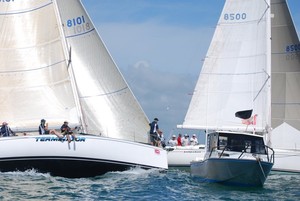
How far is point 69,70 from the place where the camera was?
32312mm

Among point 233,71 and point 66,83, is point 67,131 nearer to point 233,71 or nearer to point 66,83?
point 66,83

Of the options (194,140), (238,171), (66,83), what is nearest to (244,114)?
(194,140)

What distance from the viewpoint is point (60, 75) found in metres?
32.1

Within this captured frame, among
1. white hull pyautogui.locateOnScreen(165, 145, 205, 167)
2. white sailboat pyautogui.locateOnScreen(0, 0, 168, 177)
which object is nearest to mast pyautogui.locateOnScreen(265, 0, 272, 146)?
white hull pyautogui.locateOnScreen(165, 145, 205, 167)

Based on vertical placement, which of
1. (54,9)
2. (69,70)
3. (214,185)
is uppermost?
(54,9)

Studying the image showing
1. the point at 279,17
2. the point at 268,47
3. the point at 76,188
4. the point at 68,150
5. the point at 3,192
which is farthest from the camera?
the point at 279,17

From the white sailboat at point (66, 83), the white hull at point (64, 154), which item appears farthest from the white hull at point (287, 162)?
the white hull at point (64, 154)

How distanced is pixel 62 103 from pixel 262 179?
30.0ft

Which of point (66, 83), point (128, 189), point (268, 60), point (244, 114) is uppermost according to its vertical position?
point (268, 60)

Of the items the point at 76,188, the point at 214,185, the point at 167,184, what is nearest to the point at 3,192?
the point at 76,188

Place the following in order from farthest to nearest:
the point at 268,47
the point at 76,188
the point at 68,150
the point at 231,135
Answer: the point at 268,47, the point at 231,135, the point at 68,150, the point at 76,188

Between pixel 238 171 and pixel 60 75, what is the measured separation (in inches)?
346

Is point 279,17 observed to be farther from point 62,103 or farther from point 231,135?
point 62,103

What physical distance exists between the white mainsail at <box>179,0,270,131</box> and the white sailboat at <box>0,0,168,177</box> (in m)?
8.98
